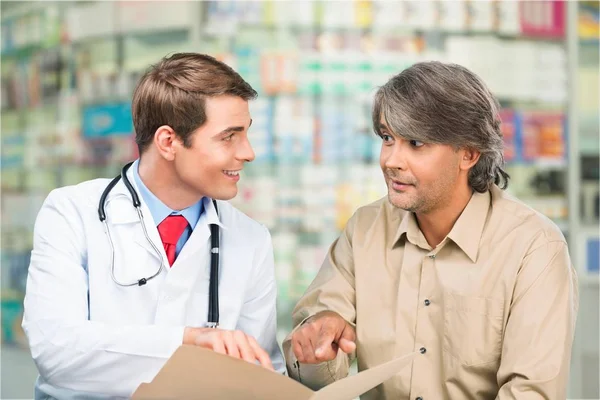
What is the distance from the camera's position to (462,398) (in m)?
1.82

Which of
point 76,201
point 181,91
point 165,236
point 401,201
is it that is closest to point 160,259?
point 165,236

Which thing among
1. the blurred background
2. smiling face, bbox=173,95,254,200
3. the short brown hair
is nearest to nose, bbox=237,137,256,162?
smiling face, bbox=173,95,254,200

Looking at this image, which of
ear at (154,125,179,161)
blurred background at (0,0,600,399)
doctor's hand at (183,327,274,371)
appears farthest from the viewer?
blurred background at (0,0,600,399)

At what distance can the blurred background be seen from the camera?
415 centimetres

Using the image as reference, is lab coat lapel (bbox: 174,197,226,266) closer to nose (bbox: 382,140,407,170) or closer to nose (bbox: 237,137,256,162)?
nose (bbox: 237,137,256,162)

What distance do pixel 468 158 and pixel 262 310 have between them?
1.98 feet

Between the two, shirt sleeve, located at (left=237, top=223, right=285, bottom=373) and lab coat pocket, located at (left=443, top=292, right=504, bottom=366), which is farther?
shirt sleeve, located at (left=237, top=223, right=285, bottom=373)

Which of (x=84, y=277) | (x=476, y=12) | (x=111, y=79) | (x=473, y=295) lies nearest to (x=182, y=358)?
(x=84, y=277)

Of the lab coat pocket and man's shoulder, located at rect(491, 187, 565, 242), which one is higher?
man's shoulder, located at rect(491, 187, 565, 242)

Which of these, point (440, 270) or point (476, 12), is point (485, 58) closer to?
point (476, 12)

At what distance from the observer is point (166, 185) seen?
1.99m

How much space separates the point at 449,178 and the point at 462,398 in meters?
0.48

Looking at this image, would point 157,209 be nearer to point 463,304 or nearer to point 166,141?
point 166,141

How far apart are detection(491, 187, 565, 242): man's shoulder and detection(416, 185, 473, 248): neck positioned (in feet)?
0.23
